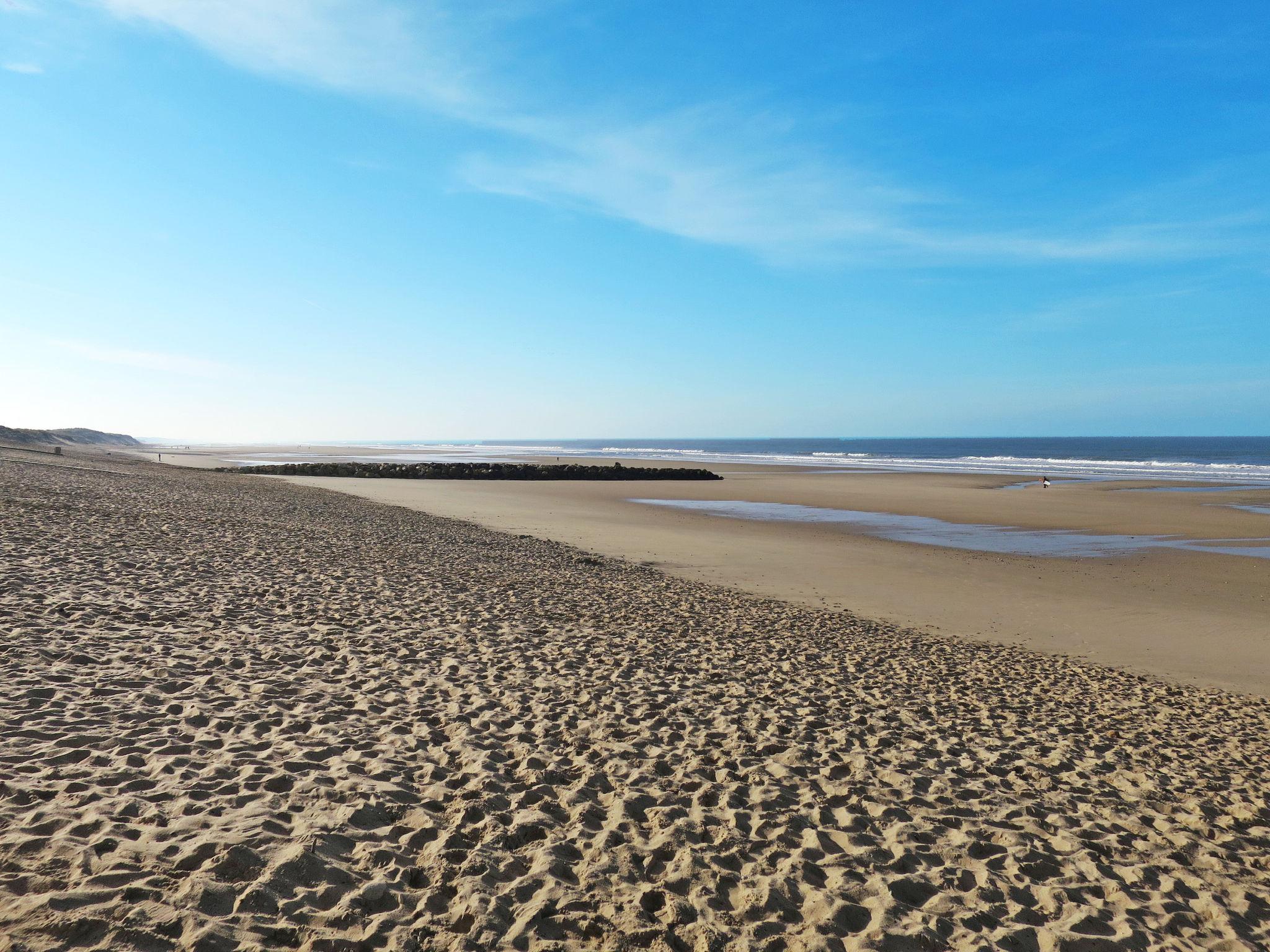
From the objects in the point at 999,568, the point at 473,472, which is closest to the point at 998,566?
the point at 999,568

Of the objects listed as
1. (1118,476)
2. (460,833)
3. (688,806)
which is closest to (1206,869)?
(688,806)

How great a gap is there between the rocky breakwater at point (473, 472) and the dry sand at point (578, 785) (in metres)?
40.3

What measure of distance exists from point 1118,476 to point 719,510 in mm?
37401

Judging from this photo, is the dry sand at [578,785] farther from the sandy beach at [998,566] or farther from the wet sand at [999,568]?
the sandy beach at [998,566]

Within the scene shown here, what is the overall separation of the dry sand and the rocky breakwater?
40.3 m

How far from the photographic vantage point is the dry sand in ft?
13.4

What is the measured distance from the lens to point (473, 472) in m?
51.8

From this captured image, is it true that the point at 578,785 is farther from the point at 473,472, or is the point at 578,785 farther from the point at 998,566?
the point at 473,472

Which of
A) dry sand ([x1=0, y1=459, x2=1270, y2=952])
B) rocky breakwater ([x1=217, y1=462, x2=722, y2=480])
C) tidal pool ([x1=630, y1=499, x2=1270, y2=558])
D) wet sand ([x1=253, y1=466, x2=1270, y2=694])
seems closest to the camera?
dry sand ([x1=0, y1=459, x2=1270, y2=952])

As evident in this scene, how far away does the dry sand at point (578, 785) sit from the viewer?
4.09 meters

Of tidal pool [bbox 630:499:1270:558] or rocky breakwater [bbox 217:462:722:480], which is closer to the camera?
tidal pool [bbox 630:499:1270:558]

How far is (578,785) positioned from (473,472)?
4758 centimetres

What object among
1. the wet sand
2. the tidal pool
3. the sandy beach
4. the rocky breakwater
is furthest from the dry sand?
the rocky breakwater

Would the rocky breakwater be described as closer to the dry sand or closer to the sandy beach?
the sandy beach
